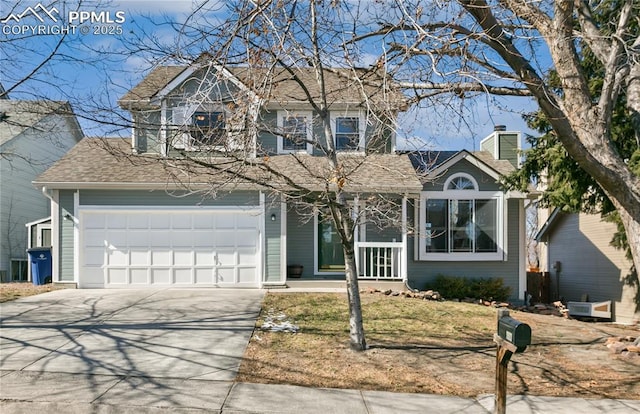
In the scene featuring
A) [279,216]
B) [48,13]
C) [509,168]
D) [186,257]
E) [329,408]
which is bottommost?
[329,408]

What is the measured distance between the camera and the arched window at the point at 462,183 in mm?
14453

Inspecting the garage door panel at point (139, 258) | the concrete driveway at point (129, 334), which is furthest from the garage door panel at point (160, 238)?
the concrete driveway at point (129, 334)

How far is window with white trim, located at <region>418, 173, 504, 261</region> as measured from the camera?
1435cm

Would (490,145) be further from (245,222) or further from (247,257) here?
(247,257)

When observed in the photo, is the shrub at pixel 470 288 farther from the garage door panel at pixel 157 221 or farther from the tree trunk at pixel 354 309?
the garage door panel at pixel 157 221

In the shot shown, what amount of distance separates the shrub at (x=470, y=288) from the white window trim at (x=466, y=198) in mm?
580

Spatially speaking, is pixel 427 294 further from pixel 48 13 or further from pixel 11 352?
pixel 48 13

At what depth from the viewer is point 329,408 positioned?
577cm

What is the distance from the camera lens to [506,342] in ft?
16.5

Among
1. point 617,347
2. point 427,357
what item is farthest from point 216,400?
point 617,347

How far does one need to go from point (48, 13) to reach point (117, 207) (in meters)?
5.79

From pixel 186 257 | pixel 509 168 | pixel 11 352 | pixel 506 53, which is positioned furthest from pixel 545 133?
pixel 11 352

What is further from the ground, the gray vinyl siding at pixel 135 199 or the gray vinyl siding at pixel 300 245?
the gray vinyl siding at pixel 135 199

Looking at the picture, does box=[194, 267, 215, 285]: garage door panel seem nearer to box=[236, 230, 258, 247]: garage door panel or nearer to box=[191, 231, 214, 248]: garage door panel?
box=[191, 231, 214, 248]: garage door panel
